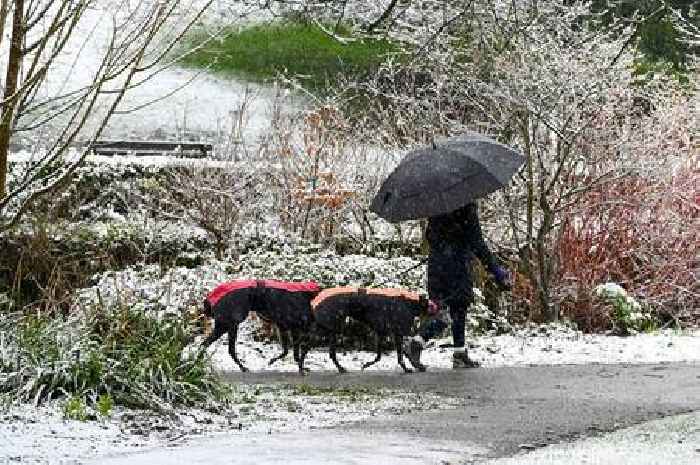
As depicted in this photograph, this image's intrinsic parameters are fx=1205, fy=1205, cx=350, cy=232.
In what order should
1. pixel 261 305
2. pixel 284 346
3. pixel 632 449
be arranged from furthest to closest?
pixel 284 346 → pixel 261 305 → pixel 632 449

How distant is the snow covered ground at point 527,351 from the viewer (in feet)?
37.4

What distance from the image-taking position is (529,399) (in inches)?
348

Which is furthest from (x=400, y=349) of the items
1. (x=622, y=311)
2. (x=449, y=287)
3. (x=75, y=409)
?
(x=622, y=311)

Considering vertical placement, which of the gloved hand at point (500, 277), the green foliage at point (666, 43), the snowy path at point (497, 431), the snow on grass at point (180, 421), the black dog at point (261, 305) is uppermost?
the green foliage at point (666, 43)

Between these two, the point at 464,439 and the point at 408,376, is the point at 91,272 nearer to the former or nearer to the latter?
the point at 408,376

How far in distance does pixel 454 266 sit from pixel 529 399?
6.65 ft

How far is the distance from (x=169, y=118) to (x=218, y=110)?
1420 mm

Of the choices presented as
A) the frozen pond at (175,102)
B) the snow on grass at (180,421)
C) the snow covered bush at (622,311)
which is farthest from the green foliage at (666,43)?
the snow on grass at (180,421)

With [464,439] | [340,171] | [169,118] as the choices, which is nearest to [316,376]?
[464,439]

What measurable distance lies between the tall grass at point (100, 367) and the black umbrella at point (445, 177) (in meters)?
2.71

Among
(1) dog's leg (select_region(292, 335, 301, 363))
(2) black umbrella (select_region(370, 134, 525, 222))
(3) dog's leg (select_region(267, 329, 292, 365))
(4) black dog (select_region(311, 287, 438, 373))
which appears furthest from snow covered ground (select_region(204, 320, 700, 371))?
(2) black umbrella (select_region(370, 134, 525, 222))

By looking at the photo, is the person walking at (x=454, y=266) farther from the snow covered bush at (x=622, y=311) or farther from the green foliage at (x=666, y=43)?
the green foliage at (x=666, y=43)

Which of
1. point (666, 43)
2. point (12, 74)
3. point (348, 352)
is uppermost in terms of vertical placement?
point (666, 43)

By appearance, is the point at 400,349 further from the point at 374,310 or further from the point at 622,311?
the point at 622,311
